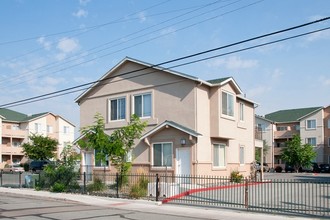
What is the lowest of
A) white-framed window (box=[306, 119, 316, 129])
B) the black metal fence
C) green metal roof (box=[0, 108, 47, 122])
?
the black metal fence

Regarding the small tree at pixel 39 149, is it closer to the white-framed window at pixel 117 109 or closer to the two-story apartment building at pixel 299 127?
the white-framed window at pixel 117 109

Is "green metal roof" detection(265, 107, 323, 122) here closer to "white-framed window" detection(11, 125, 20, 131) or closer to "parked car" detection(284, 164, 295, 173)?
"parked car" detection(284, 164, 295, 173)

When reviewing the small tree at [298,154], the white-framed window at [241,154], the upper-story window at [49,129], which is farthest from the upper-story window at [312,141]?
the upper-story window at [49,129]

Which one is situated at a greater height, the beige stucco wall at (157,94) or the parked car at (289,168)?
the beige stucco wall at (157,94)

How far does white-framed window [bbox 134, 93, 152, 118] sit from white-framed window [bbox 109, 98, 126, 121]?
3.93 feet

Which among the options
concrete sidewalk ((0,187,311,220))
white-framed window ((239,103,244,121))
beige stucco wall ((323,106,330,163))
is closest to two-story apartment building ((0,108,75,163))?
beige stucco wall ((323,106,330,163))

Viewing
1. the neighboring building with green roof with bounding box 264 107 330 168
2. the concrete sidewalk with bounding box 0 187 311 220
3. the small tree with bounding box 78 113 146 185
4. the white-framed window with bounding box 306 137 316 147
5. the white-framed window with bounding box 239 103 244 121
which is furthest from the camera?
the white-framed window with bounding box 306 137 316 147

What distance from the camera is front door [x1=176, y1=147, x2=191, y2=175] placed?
26.8 metres

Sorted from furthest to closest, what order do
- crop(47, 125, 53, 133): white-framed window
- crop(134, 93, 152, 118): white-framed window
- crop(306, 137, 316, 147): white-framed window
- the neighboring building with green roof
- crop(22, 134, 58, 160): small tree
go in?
crop(47, 125, 53, 133): white-framed window < crop(306, 137, 316, 147): white-framed window < the neighboring building with green roof < crop(22, 134, 58, 160): small tree < crop(134, 93, 152, 118): white-framed window

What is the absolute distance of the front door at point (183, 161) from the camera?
26.8m

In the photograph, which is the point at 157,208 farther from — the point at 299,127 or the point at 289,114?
the point at 289,114

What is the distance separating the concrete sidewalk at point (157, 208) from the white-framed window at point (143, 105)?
343 inches

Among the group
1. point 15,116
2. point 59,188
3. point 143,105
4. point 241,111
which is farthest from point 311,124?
point 59,188

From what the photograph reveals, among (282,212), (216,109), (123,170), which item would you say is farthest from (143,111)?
(282,212)
